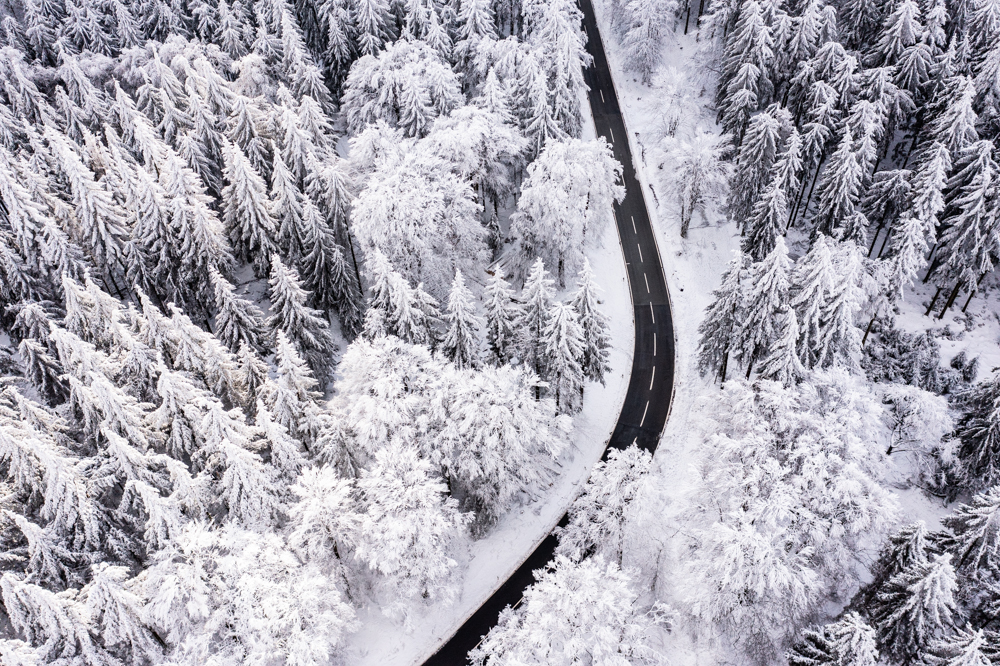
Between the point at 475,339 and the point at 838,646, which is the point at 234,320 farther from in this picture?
the point at 838,646

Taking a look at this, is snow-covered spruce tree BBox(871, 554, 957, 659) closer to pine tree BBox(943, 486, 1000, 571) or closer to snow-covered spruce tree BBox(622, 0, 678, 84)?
pine tree BBox(943, 486, 1000, 571)

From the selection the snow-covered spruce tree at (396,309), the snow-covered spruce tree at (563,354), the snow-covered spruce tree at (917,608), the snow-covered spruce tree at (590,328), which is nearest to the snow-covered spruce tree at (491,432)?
the snow-covered spruce tree at (563,354)

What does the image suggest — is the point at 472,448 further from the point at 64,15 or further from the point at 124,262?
the point at 64,15

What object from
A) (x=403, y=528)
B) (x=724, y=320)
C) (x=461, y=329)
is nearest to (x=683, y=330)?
(x=724, y=320)

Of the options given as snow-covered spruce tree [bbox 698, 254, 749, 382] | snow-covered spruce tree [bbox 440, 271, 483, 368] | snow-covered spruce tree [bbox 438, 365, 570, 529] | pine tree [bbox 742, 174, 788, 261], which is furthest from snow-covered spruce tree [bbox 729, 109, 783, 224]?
snow-covered spruce tree [bbox 438, 365, 570, 529]

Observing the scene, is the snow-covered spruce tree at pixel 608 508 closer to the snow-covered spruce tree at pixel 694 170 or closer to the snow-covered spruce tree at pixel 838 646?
the snow-covered spruce tree at pixel 838 646

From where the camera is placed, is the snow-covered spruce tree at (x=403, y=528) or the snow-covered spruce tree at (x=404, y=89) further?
→ the snow-covered spruce tree at (x=404, y=89)
